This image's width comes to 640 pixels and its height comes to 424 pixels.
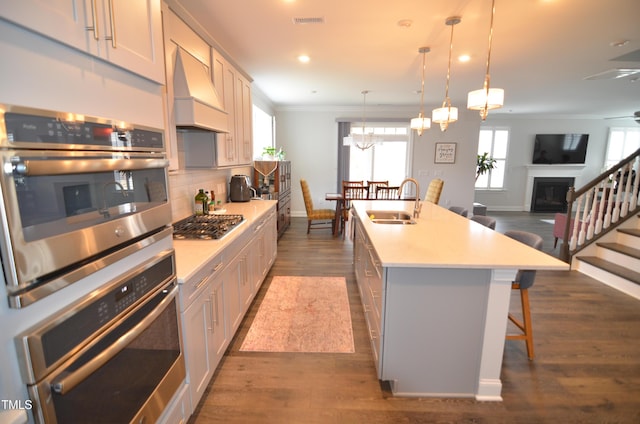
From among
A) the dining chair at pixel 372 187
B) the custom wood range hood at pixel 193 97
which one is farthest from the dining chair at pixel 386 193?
the custom wood range hood at pixel 193 97

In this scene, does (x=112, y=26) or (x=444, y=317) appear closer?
(x=112, y=26)

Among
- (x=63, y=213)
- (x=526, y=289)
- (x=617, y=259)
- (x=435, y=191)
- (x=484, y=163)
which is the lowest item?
(x=617, y=259)

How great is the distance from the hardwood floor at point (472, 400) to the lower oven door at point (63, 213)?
1359 mm

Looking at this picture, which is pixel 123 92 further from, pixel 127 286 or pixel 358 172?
pixel 358 172

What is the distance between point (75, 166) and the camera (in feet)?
2.76

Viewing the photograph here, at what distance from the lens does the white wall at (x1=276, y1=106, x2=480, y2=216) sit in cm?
Answer: 724

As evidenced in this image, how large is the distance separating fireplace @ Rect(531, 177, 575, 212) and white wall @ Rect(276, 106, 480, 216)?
9.90 feet

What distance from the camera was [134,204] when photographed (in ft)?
3.72

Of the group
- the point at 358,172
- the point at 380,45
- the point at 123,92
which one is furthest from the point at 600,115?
the point at 123,92

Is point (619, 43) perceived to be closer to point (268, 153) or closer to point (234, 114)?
point (234, 114)

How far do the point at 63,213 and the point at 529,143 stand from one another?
10.6 meters

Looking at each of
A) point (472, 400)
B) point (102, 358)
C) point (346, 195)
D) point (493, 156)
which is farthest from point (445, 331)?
point (493, 156)

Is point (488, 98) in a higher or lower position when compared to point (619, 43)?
lower

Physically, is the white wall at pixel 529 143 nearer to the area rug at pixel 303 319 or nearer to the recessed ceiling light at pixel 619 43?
the recessed ceiling light at pixel 619 43
